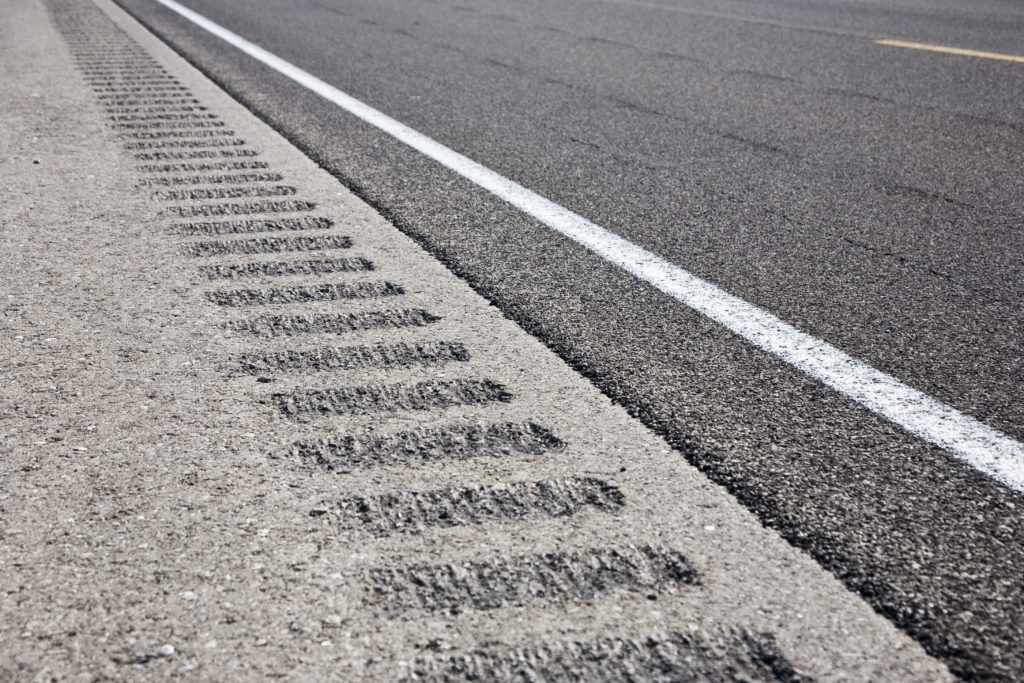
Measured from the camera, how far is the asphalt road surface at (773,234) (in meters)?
1.80

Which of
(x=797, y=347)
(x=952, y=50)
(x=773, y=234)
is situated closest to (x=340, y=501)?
(x=797, y=347)

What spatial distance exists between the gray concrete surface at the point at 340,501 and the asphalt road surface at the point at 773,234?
146mm

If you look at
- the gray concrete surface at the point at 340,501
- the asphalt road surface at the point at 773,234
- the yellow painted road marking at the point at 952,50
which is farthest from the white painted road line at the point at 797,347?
the yellow painted road marking at the point at 952,50

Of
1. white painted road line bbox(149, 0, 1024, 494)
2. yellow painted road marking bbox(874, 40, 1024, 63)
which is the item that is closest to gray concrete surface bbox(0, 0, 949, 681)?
white painted road line bbox(149, 0, 1024, 494)

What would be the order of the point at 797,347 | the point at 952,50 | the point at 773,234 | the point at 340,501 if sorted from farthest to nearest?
the point at 952,50 → the point at 773,234 → the point at 797,347 → the point at 340,501

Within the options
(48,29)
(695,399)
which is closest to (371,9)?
(48,29)

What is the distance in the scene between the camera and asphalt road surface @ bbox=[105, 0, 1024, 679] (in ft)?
5.91

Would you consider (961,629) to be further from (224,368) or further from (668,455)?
(224,368)

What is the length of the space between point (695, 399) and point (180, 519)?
1162 millimetres

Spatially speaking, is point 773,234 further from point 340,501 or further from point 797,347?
point 340,501

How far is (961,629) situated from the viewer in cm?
152

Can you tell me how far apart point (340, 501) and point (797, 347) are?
1295mm

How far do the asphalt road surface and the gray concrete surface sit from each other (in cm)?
15

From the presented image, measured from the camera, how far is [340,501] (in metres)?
1.84
